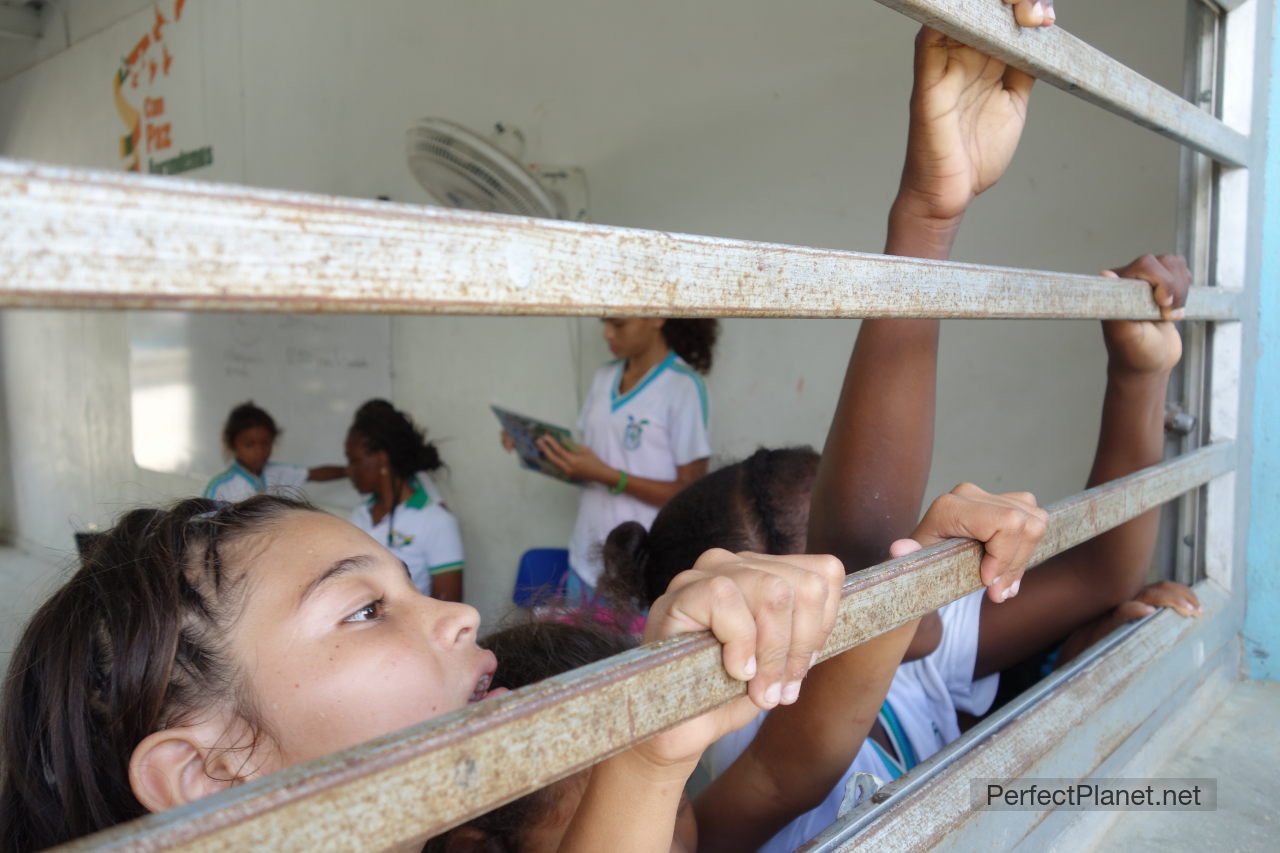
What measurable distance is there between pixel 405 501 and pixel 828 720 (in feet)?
Answer: 8.14

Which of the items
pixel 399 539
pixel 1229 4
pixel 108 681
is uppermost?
pixel 1229 4

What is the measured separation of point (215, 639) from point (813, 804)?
65 centimetres

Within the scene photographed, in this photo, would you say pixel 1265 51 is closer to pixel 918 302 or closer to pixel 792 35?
pixel 918 302

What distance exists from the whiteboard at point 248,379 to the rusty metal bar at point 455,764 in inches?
162

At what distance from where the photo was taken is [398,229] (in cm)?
35

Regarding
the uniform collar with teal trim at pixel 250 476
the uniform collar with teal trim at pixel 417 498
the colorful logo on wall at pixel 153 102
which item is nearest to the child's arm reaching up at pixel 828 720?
the uniform collar with teal trim at pixel 417 498

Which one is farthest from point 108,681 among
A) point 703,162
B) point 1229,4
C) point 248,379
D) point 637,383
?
point 248,379

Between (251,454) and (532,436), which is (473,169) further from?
(251,454)

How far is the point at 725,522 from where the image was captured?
4.51ft

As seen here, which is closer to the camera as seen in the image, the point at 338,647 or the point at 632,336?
the point at 338,647

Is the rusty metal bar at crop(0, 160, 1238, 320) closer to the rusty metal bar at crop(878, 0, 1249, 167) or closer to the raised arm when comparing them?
the rusty metal bar at crop(878, 0, 1249, 167)

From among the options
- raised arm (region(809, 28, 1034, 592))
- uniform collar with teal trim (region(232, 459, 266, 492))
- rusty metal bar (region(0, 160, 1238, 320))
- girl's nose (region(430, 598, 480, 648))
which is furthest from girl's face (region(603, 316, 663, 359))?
rusty metal bar (region(0, 160, 1238, 320))

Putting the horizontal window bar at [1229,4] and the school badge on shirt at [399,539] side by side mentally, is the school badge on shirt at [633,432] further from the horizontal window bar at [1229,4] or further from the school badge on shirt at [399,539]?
the horizontal window bar at [1229,4]

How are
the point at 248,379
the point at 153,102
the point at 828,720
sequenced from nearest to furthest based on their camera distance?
the point at 828,720 < the point at 248,379 < the point at 153,102
